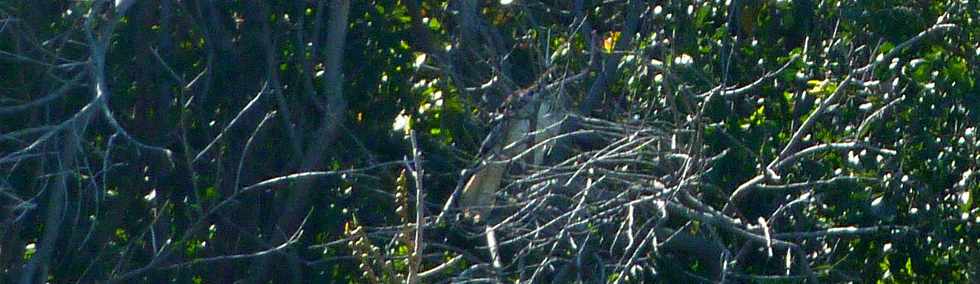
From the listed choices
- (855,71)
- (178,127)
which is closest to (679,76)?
(855,71)

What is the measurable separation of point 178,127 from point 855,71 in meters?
2.16

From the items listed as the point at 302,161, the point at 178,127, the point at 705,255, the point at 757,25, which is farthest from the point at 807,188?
the point at 178,127

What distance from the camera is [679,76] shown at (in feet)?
16.0

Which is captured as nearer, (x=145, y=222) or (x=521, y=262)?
(x=521, y=262)

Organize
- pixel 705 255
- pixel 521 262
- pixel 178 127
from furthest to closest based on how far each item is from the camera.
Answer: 1. pixel 178 127
2. pixel 705 255
3. pixel 521 262

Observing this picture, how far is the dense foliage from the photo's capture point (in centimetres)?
437

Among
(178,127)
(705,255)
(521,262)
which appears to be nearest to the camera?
(521,262)

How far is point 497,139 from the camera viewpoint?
458 cm

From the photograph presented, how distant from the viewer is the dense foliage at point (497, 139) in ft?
14.3

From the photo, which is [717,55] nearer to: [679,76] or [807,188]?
[679,76]

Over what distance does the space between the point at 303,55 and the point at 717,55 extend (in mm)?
1383

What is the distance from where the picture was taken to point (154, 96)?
17.2ft

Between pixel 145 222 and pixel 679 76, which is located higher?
pixel 679 76

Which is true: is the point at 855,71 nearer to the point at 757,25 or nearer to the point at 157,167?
the point at 757,25
